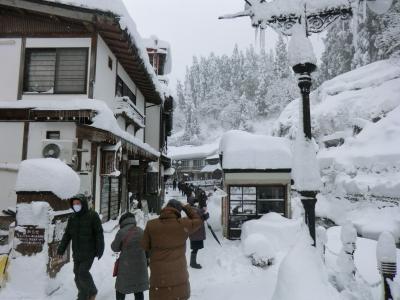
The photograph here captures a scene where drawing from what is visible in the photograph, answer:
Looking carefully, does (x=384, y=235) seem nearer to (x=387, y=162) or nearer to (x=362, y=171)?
(x=387, y=162)

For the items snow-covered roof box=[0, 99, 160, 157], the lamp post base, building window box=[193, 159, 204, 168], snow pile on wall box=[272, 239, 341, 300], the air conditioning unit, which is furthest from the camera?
building window box=[193, 159, 204, 168]

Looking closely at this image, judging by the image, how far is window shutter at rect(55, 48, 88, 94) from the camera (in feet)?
37.5

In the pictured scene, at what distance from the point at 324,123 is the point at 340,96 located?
4.91 m

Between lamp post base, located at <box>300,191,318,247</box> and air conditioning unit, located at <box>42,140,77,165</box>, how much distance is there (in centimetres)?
751

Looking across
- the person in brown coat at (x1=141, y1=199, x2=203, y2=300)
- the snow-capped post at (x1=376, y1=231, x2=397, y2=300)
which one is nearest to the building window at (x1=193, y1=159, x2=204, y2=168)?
the snow-capped post at (x1=376, y1=231, x2=397, y2=300)

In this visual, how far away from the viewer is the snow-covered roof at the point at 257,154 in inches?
551

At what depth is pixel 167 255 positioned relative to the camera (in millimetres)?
4105

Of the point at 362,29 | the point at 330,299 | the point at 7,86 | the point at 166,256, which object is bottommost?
the point at 330,299

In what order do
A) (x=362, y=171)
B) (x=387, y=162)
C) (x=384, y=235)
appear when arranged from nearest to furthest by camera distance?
(x=384, y=235)
(x=387, y=162)
(x=362, y=171)

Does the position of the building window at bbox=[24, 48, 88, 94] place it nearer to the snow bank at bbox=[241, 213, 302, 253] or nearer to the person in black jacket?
the person in black jacket

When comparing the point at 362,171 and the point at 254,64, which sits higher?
the point at 254,64

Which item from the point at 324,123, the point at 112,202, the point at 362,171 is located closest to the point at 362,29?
the point at 324,123

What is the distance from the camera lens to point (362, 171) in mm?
25969

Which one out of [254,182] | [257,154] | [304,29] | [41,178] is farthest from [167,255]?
[257,154]
